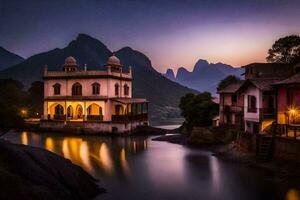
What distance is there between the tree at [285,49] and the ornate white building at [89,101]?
83.1 ft

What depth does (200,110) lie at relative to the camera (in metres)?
49.1

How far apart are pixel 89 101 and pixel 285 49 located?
35482 millimetres

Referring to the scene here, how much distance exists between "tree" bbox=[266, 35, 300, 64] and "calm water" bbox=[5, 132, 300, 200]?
2962 cm

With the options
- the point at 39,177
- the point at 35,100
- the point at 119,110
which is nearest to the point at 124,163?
the point at 39,177

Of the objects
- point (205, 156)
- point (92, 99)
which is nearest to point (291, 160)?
point (205, 156)

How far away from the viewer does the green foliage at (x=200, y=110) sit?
48812 mm

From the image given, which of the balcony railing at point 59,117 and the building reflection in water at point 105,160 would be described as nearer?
the building reflection in water at point 105,160

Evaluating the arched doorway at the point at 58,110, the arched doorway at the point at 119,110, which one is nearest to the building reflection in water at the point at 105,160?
the arched doorway at the point at 119,110

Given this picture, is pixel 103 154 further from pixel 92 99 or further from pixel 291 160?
pixel 92 99

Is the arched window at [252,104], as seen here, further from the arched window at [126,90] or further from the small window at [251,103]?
the arched window at [126,90]

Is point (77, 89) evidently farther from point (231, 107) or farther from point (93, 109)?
point (231, 107)

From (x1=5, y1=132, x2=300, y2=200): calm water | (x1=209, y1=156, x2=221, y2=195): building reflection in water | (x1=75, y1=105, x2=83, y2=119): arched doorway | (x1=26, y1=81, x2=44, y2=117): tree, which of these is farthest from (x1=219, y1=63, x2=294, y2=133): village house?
(x1=26, y1=81, x2=44, y2=117): tree

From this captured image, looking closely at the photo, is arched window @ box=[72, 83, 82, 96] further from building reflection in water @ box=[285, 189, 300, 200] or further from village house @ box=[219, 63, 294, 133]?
building reflection in water @ box=[285, 189, 300, 200]

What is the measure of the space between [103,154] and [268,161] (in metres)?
17.5
